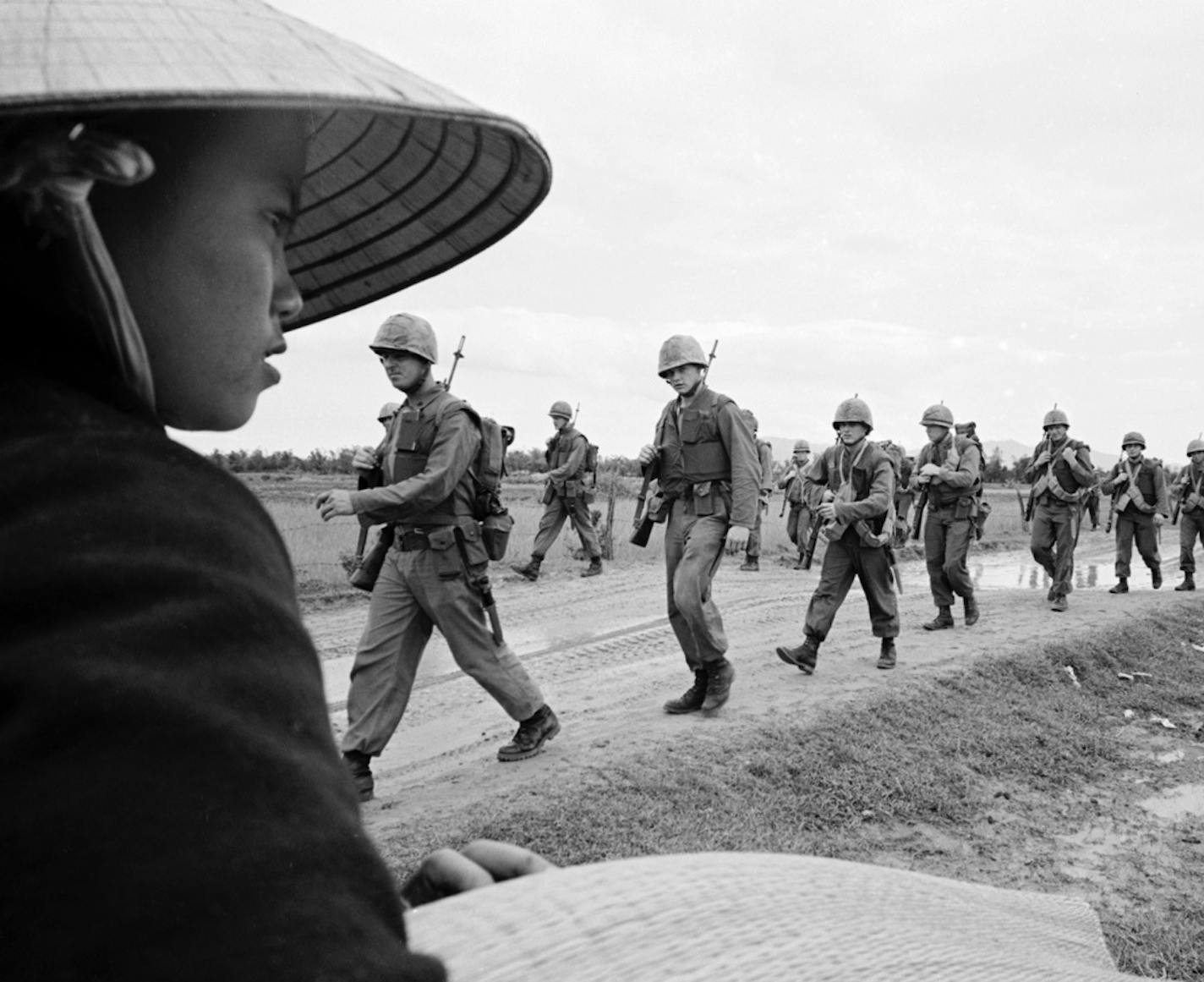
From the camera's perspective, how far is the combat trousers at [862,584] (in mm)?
9359

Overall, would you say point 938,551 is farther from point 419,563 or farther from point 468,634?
point 419,563

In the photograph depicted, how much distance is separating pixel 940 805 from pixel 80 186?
20.3 feet

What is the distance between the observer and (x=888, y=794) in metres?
6.11

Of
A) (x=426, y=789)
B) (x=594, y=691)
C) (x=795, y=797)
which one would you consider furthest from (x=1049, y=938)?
(x=594, y=691)

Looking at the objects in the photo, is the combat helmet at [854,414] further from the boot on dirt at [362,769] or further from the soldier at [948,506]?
the boot on dirt at [362,769]

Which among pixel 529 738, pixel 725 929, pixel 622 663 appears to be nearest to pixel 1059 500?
pixel 622 663

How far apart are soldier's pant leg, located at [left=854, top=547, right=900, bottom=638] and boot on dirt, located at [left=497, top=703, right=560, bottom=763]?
404 centimetres

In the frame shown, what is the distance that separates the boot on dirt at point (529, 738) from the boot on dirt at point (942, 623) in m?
6.57

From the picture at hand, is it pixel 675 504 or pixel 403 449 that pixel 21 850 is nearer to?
pixel 403 449

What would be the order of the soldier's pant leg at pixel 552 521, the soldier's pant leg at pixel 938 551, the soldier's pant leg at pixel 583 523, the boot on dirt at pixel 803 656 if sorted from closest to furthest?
the boot on dirt at pixel 803 656
the soldier's pant leg at pixel 938 551
the soldier's pant leg at pixel 552 521
the soldier's pant leg at pixel 583 523

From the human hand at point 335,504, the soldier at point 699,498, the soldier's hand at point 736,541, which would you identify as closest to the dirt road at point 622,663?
the soldier at point 699,498

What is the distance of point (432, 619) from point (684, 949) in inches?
216

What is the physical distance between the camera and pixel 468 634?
6.17m

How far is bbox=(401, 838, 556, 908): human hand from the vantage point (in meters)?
0.97
